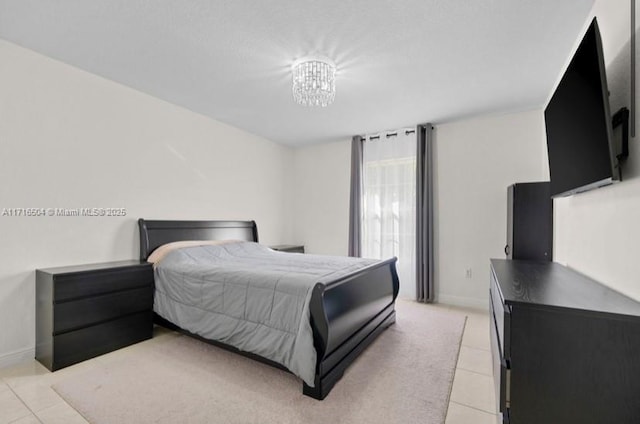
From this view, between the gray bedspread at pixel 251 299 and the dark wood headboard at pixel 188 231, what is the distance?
0.36m

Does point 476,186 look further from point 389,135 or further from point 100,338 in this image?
point 100,338

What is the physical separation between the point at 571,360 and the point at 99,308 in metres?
3.20

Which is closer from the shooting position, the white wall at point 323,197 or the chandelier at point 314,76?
the chandelier at point 314,76

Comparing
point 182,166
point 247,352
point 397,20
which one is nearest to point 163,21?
point 397,20

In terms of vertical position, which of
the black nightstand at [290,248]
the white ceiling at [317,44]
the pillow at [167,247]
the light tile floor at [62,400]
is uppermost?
the white ceiling at [317,44]

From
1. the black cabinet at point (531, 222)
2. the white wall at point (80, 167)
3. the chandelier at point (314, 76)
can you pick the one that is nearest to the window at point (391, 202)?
the black cabinet at point (531, 222)

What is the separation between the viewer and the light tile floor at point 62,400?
175 centimetres

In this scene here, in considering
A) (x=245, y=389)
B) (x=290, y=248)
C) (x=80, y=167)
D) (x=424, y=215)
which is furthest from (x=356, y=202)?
(x=80, y=167)

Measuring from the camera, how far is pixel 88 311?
2.44 m

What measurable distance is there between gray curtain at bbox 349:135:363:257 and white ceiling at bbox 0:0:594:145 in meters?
1.28

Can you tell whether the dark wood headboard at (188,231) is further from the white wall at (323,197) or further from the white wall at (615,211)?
the white wall at (615,211)

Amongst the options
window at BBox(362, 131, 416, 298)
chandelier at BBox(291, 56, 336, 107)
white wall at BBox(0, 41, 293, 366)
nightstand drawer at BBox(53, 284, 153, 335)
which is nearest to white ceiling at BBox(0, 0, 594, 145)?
chandelier at BBox(291, 56, 336, 107)

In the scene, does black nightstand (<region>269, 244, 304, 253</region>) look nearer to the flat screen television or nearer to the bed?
the bed

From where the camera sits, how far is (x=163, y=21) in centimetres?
205
